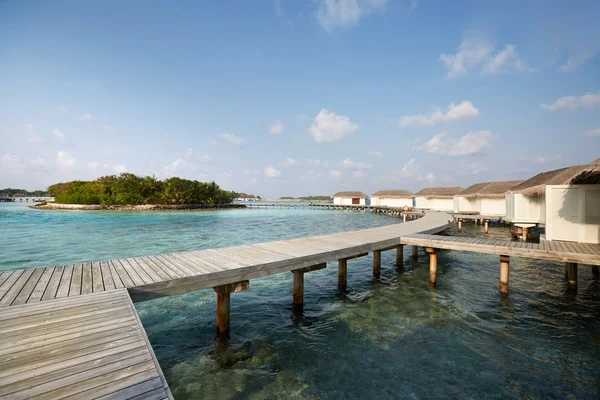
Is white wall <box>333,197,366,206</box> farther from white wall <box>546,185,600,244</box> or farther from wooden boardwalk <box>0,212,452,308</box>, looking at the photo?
wooden boardwalk <box>0,212,452,308</box>

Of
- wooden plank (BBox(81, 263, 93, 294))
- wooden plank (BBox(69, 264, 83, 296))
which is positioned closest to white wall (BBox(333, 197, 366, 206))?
wooden plank (BBox(81, 263, 93, 294))

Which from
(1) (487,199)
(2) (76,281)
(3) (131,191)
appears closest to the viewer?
(2) (76,281)

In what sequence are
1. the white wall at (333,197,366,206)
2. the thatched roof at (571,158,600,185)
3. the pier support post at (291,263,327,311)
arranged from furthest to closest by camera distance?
1. the white wall at (333,197,366,206)
2. the thatched roof at (571,158,600,185)
3. the pier support post at (291,263,327,311)

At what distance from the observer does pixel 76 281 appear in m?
4.38

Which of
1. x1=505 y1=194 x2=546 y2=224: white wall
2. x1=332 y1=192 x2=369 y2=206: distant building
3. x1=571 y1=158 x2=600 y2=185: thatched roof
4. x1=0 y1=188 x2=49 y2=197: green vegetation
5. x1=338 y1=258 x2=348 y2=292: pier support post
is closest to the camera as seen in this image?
x1=571 y1=158 x2=600 y2=185: thatched roof

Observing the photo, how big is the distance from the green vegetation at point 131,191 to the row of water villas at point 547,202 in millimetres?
49066

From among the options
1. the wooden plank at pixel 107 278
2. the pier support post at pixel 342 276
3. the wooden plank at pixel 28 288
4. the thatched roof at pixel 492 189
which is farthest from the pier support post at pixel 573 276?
the thatched roof at pixel 492 189

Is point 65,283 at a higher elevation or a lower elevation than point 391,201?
lower

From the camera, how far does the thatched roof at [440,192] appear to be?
37.8m

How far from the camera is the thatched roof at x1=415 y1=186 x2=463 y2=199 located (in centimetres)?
3778

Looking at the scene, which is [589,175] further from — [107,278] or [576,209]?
[107,278]

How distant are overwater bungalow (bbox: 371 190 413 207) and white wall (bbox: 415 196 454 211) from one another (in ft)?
9.61

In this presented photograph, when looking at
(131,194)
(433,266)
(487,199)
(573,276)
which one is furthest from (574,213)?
(131,194)

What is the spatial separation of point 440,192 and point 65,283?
139ft
